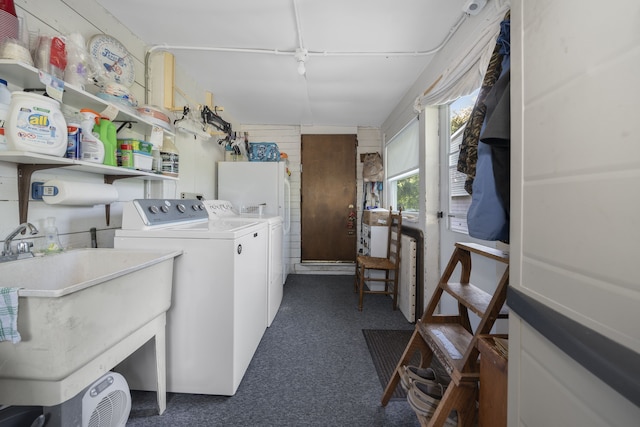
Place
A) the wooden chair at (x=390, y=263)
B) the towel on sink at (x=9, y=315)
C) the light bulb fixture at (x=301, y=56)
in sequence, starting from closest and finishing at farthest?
the towel on sink at (x=9, y=315) → the light bulb fixture at (x=301, y=56) → the wooden chair at (x=390, y=263)

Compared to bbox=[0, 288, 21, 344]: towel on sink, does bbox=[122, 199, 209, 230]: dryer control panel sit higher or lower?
higher

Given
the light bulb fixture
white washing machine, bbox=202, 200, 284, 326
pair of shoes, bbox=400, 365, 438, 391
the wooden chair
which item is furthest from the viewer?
the wooden chair

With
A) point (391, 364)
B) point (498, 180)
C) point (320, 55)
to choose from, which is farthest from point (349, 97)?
point (391, 364)

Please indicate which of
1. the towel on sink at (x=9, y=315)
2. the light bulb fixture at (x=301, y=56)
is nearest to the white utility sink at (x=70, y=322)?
the towel on sink at (x=9, y=315)

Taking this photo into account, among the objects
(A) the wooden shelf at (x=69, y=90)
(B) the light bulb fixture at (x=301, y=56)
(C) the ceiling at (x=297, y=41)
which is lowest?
(A) the wooden shelf at (x=69, y=90)

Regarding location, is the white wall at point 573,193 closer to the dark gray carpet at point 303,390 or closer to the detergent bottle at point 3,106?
the dark gray carpet at point 303,390

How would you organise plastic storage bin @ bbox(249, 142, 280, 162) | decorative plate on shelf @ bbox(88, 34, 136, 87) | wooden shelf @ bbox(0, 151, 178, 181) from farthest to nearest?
plastic storage bin @ bbox(249, 142, 280, 162)
decorative plate on shelf @ bbox(88, 34, 136, 87)
wooden shelf @ bbox(0, 151, 178, 181)

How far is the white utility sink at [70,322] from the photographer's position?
2.53 ft

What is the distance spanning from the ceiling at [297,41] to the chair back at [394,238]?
56.4 inches

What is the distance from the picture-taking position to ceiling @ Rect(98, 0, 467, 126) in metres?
1.67

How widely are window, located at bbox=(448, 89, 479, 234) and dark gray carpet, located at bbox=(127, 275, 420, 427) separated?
1.11 m

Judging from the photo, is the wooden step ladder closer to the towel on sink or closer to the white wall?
the white wall

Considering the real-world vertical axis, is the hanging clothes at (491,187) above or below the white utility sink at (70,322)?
above

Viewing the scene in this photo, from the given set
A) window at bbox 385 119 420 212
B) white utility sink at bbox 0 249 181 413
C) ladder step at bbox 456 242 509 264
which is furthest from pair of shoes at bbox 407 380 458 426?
window at bbox 385 119 420 212
